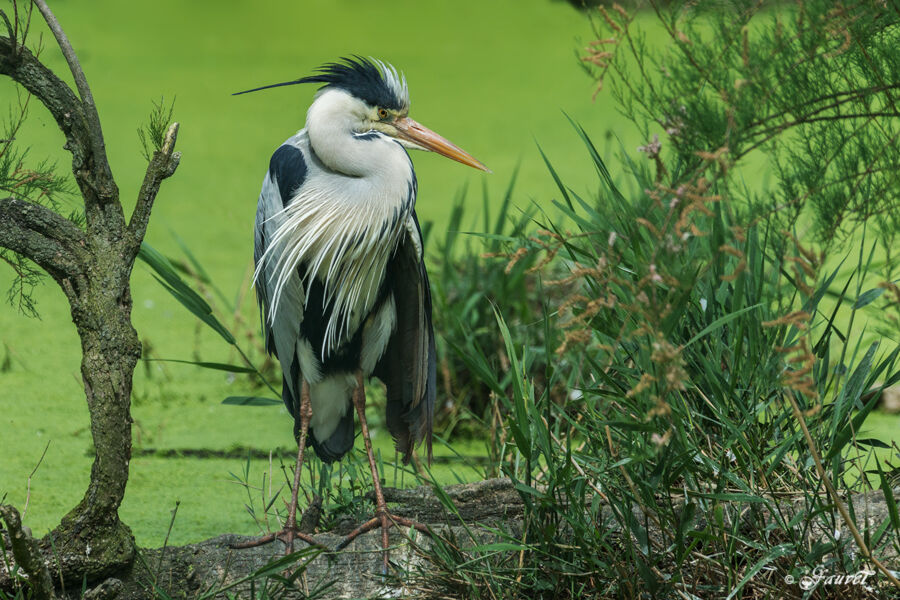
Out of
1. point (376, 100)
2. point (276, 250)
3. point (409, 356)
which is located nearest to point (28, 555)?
point (276, 250)

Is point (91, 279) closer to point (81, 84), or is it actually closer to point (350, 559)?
point (81, 84)

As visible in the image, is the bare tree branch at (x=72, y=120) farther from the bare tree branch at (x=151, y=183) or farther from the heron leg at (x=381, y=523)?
the heron leg at (x=381, y=523)

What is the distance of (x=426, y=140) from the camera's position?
2123mm

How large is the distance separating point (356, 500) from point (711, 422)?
0.73 metres

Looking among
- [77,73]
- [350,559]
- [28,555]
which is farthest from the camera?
[350,559]

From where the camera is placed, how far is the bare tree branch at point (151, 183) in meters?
1.65

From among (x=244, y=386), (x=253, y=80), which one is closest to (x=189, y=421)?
(x=244, y=386)

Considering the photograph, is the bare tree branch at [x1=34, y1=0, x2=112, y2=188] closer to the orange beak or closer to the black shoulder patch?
the black shoulder patch

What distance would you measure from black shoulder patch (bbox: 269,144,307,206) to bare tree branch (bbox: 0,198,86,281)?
0.47 m

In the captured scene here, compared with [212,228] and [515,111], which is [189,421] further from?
[515,111]

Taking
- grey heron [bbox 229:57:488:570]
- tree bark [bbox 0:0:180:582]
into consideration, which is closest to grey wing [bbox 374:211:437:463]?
grey heron [bbox 229:57:488:570]

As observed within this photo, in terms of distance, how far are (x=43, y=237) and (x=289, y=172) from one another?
542 mm

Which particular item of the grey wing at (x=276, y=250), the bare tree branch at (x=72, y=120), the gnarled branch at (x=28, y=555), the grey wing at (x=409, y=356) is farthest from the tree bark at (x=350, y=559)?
the bare tree branch at (x=72, y=120)

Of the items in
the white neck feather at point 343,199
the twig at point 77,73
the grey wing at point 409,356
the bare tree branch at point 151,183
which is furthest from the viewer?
the grey wing at point 409,356
